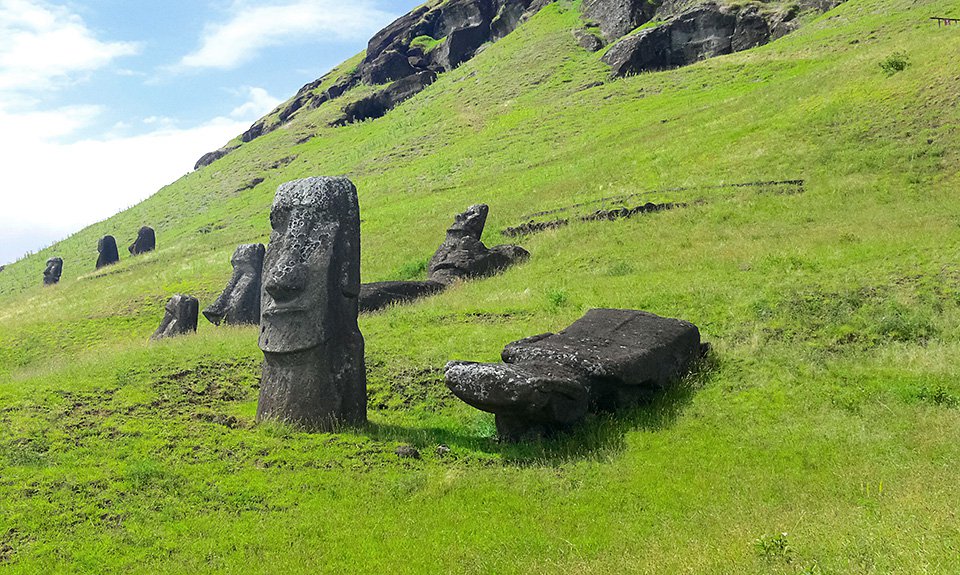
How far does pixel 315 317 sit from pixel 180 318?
1309cm

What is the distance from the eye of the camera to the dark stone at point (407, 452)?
10.7 m

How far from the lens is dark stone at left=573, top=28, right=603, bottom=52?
82.4 metres

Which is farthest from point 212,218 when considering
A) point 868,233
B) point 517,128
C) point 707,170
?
point 868,233

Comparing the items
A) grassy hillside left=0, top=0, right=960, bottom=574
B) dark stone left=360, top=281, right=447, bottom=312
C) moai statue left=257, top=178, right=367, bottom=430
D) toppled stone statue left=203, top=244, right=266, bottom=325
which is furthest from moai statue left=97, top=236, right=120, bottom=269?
moai statue left=257, top=178, right=367, bottom=430

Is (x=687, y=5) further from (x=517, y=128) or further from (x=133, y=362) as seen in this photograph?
(x=133, y=362)

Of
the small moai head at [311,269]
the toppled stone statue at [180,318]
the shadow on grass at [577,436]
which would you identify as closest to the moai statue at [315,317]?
the small moai head at [311,269]

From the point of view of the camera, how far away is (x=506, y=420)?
453 inches

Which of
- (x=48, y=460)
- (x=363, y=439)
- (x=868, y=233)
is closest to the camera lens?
(x=48, y=460)

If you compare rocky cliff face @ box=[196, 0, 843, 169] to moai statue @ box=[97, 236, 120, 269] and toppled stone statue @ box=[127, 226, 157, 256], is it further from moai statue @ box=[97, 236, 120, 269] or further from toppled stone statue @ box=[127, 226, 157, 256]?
moai statue @ box=[97, 236, 120, 269]

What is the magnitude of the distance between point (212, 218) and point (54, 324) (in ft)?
118

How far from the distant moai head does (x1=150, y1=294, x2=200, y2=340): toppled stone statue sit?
33.5 feet

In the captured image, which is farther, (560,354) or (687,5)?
(687,5)

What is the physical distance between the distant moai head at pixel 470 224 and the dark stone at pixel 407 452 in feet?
59.1

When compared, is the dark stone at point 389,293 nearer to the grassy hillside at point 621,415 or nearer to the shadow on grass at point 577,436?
the grassy hillside at point 621,415
